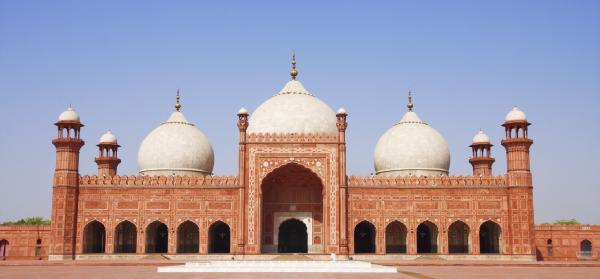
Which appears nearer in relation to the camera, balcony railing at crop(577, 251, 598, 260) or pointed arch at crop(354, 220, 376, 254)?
balcony railing at crop(577, 251, 598, 260)

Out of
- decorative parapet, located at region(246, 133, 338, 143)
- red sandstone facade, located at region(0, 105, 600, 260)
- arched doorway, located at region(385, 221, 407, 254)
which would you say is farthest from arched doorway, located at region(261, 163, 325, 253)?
arched doorway, located at region(385, 221, 407, 254)

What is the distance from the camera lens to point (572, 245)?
28328 mm

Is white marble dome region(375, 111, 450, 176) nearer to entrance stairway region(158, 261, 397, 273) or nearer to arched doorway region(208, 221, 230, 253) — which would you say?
arched doorway region(208, 221, 230, 253)

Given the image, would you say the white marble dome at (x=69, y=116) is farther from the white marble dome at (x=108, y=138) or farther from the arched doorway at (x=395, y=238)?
the arched doorway at (x=395, y=238)

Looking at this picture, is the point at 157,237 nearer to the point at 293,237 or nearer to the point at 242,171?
the point at 242,171

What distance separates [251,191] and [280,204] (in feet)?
6.29

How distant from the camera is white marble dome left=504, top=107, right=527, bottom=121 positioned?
27375 millimetres

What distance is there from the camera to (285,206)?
27.3 metres

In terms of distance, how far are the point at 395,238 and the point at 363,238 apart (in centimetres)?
150

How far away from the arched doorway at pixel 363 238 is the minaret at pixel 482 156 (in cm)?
668

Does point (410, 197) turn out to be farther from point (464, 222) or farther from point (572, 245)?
point (572, 245)

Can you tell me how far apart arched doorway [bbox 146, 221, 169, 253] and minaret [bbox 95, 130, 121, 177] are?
5.03m

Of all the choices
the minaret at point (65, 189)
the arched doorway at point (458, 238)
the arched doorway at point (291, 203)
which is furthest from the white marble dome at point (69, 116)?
the arched doorway at point (458, 238)

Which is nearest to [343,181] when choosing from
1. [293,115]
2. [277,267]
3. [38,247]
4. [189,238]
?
[293,115]
